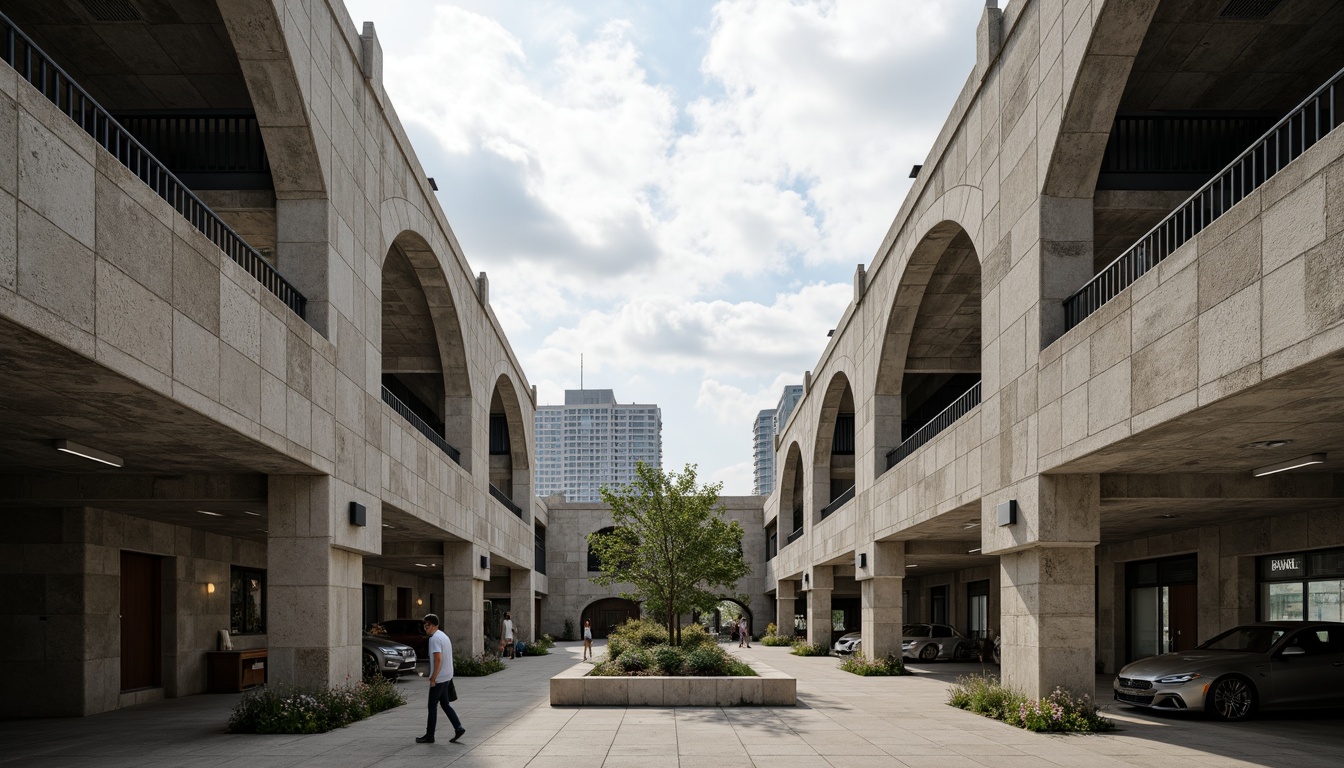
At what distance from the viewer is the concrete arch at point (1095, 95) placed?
1209 cm

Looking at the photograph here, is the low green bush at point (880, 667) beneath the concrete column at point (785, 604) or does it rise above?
above

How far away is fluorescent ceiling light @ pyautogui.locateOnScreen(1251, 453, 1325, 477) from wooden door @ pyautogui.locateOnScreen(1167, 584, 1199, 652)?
8.78 meters

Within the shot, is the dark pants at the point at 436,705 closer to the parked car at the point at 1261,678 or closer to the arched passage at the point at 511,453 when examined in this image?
the parked car at the point at 1261,678

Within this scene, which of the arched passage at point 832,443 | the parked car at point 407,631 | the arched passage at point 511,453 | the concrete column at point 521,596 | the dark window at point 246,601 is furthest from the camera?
the concrete column at point 521,596

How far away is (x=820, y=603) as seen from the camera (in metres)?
36.7

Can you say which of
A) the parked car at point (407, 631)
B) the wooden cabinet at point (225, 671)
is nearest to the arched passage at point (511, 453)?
the parked car at point (407, 631)

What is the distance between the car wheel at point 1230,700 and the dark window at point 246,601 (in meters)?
20.0

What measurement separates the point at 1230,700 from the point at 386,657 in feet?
58.9

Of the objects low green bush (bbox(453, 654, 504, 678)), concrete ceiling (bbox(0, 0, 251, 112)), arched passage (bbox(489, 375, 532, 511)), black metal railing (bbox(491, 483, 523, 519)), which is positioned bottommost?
low green bush (bbox(453, 654, 504, 678))

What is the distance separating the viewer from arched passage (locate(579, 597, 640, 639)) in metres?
56.1

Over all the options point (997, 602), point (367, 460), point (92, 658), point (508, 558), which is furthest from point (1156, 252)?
point (508, 558)

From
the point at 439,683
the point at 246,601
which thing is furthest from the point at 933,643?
the point at 439,683

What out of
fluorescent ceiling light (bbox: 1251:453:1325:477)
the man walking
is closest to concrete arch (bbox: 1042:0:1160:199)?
fluorescent ceiling light (bbox: 1251:453:1325:477)

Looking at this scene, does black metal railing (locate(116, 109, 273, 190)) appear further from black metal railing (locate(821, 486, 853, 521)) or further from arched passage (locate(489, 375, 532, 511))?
arched passage (locate(489, 375, 532, 511))
